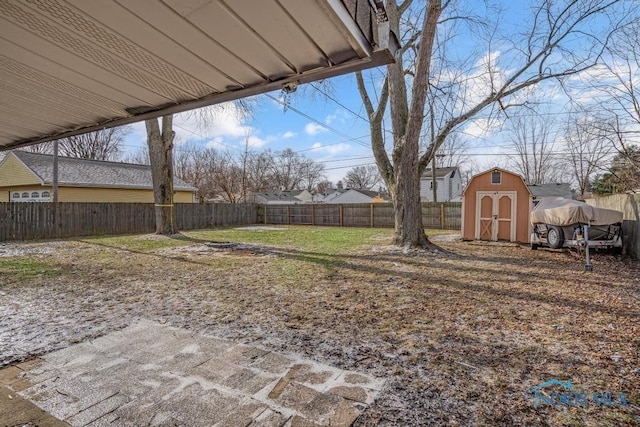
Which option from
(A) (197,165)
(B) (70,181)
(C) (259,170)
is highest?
(C) (259,170)

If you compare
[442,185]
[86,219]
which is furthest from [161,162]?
[442,185]

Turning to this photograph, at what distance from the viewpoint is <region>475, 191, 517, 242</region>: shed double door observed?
9742 mm

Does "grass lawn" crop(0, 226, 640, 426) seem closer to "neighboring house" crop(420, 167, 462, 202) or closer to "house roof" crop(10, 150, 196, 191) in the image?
"house roof" crop(10, 150, 196, 191)

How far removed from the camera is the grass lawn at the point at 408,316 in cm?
196

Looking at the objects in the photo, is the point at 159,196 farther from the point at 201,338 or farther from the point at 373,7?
the point at 373,7

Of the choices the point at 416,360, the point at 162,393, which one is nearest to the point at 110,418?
the point at 162,393

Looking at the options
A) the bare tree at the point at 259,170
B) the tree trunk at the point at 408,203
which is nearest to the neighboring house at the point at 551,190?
the tree trunk at the point at 408,203

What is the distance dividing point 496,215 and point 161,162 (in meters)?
10.5

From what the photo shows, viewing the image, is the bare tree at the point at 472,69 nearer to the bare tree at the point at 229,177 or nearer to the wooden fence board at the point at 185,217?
the wooden fence board at the point at 185,217

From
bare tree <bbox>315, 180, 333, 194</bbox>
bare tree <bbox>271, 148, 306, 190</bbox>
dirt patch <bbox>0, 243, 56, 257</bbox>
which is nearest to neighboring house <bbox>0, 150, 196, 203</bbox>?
dirt patch <bbox>0, 243, 56, 257</bbox>

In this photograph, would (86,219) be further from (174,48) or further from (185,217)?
(174,48)

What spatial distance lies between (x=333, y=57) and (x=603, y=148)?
963 cm

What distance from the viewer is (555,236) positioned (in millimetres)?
7711

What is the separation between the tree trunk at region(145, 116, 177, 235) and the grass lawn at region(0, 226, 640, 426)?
4320 mm
